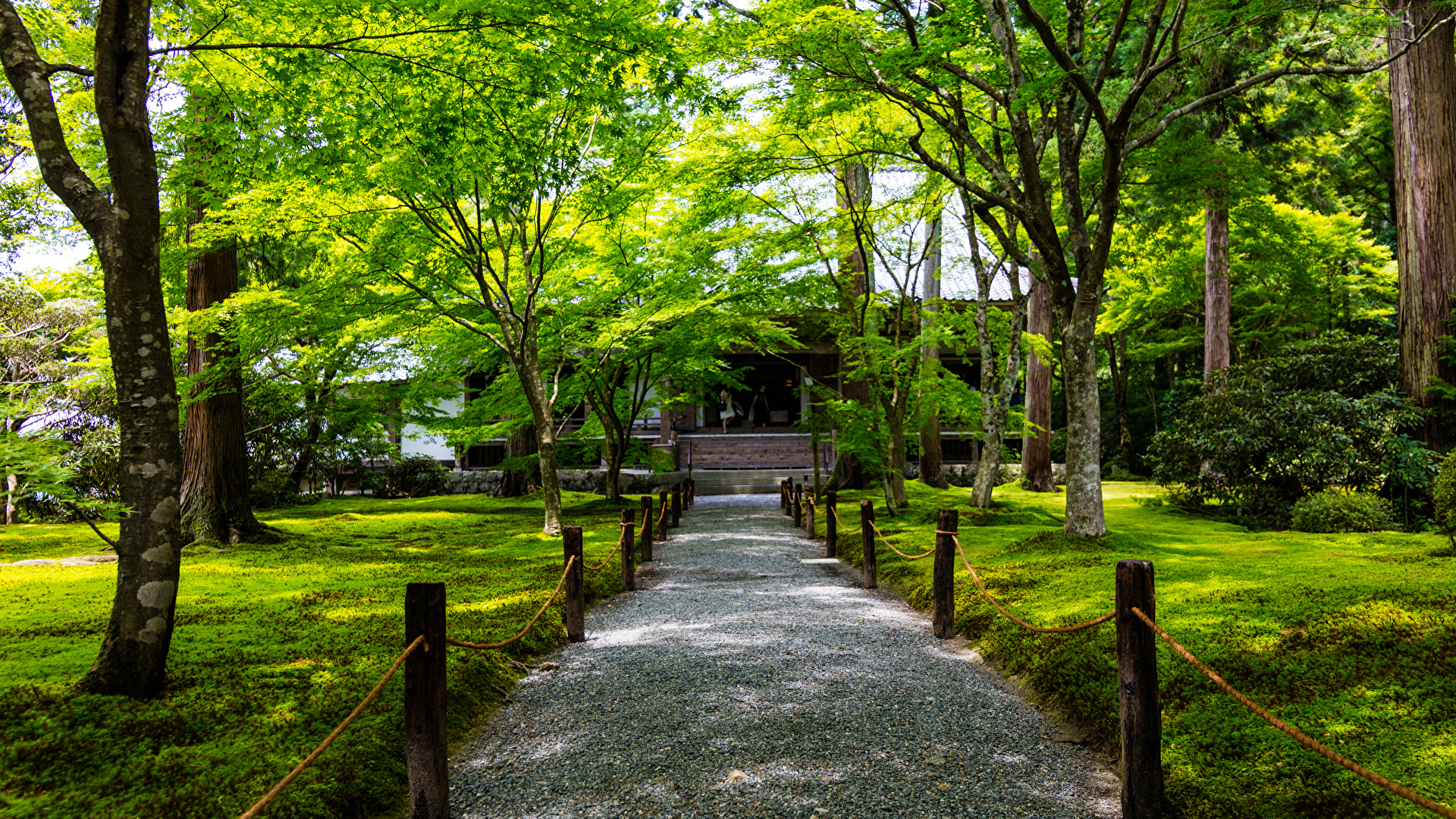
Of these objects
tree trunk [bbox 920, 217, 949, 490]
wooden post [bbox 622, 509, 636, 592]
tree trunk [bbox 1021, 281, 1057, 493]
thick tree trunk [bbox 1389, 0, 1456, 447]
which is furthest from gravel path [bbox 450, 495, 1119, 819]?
tree trunk [bbox 920, 217, 949, 490]

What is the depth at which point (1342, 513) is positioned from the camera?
8969 millimetres

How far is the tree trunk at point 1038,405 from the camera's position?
16.8 meters

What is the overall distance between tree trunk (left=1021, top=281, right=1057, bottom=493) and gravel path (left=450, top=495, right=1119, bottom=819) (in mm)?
11772

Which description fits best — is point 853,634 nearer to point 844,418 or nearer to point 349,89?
point 349,89

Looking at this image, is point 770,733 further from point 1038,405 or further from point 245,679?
point 1038,405

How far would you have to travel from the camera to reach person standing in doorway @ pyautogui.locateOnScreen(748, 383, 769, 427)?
1033 inches

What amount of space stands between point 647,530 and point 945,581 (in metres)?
4.71

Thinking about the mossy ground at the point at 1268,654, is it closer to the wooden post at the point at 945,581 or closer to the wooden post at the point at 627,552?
the wooden post at the point at 945,581

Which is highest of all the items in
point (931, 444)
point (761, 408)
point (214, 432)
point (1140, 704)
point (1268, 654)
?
point (761, 408)

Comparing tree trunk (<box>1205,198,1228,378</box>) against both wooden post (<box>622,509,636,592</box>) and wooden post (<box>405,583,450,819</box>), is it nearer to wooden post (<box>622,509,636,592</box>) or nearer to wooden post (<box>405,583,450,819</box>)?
wooden post (<box>622,509,636,592</box>)

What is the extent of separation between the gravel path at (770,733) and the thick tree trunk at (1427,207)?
324 inches

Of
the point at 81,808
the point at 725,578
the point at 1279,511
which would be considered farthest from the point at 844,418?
the point at 81,808

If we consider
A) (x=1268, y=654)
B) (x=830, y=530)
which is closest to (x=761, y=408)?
(x=830, y=530)

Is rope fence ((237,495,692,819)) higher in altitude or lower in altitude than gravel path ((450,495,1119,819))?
higher
